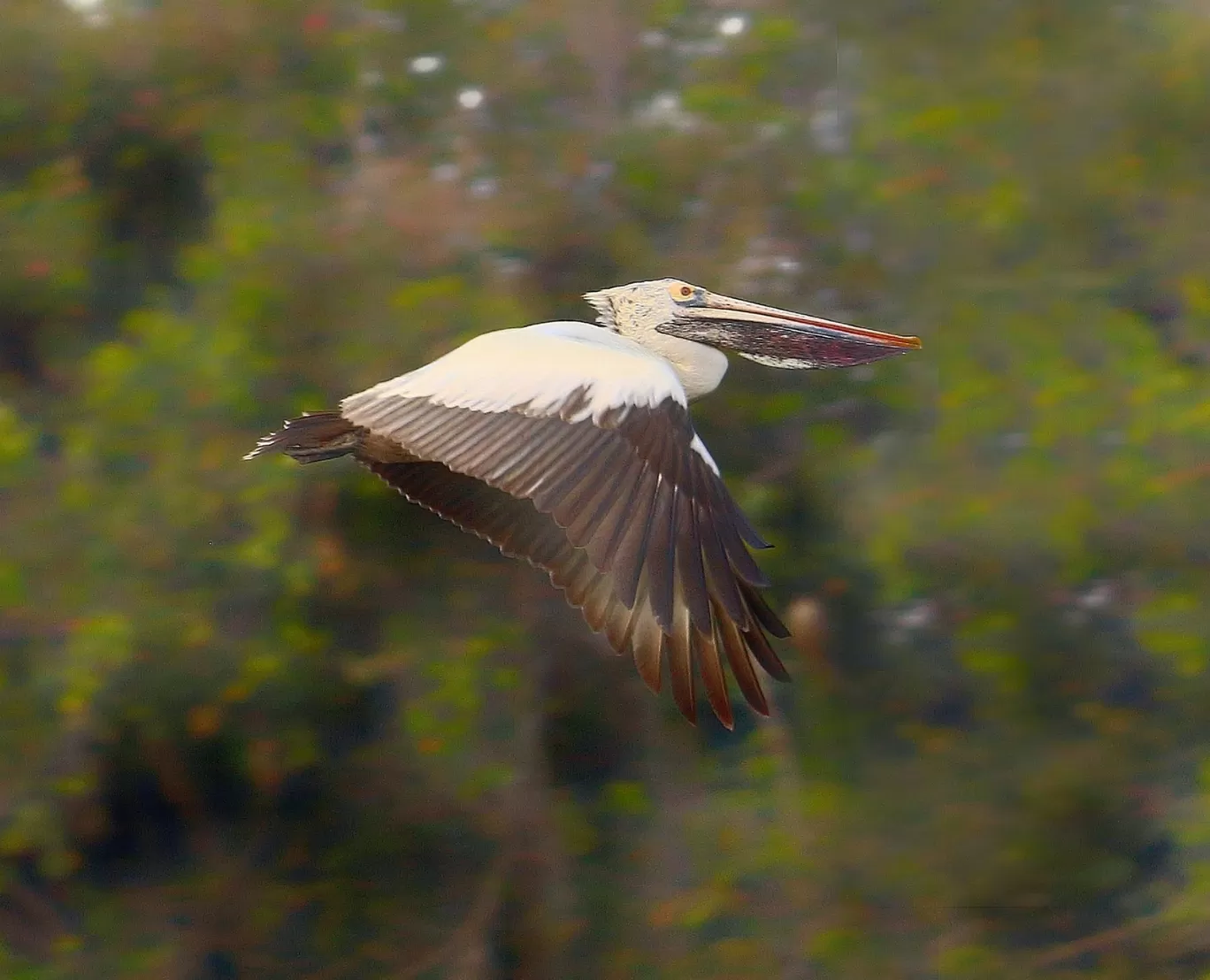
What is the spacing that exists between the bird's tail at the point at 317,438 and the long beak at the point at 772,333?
3.28 ft

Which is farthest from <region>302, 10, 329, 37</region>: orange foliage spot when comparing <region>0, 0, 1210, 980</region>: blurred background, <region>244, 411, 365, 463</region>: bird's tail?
<region>244, 411, 365, 463</region>: bird's tail

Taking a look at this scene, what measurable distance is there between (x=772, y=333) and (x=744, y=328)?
0.09m

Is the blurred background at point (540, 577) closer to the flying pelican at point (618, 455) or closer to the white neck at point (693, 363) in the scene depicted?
the flying pelican at point (618, 455)

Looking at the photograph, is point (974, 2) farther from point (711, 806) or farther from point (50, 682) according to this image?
point (50, 682)

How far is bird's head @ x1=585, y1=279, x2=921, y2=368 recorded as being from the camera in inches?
233

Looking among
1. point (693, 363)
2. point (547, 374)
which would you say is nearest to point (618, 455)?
point (547, 374)

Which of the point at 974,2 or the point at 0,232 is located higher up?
the point at 974,2

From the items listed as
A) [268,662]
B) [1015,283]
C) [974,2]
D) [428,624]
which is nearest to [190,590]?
[268,662]

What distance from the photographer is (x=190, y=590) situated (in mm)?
7621

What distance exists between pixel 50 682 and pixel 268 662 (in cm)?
83

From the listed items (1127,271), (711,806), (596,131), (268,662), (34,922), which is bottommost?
(34,922)

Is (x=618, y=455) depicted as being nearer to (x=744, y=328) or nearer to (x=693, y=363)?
(x=693, y=363)

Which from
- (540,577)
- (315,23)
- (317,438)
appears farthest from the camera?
(315,23)

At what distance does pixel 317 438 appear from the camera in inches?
228
